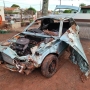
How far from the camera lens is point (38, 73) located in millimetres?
4109

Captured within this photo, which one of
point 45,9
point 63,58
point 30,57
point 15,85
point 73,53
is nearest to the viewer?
point 30,57

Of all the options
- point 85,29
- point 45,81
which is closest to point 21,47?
point 45,81

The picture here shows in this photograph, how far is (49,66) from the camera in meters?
3.72

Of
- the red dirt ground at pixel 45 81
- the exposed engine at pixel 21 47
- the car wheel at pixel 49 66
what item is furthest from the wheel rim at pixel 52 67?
the exposed engine at pixel 21 47

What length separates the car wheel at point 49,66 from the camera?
3.54 metres

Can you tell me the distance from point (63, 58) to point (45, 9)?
5.46 metres

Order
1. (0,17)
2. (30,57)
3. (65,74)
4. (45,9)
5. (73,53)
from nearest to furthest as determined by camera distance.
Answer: (30,57) → (65,74) → (73,53) → (45,9) → (0,17)

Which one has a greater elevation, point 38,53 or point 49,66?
point 38,53

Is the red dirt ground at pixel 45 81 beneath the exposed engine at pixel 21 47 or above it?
beneath

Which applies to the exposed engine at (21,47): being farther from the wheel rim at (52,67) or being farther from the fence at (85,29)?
the fence at (85,29)

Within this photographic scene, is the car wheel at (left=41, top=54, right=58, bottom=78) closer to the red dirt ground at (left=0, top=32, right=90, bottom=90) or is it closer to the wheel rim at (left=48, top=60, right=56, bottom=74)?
the wheel rim at (left=48, top=60, right=56, bottom=74)

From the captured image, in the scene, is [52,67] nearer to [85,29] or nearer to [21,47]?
[21,47]

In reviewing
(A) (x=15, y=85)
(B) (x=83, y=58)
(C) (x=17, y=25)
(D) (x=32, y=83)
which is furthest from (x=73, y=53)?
(C) (x=17, y=25)

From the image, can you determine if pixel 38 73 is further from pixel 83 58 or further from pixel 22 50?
pixel 83 58
